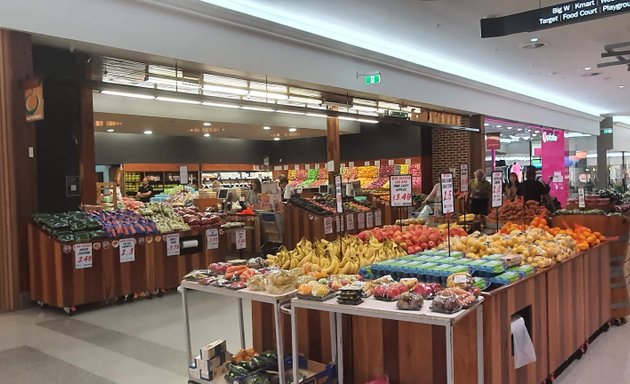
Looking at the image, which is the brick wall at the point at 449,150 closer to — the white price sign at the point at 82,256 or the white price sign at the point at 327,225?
the white price sign at the point at 327,225

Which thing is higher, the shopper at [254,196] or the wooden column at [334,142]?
the wooden column at [334,142]

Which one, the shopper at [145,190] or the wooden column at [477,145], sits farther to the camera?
the shopper at [145,190]

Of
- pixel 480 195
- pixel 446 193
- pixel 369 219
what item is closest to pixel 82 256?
pixel 446 193

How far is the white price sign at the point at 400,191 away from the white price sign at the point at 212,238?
3.55m

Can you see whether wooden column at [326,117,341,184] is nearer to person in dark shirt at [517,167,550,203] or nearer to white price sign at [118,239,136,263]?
person in dark shirt at [517,167,550,203]

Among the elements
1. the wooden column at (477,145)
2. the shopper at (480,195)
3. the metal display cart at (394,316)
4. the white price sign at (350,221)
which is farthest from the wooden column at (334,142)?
the metal display cart at (394,316)

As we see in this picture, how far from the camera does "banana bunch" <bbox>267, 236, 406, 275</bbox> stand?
3.90 m

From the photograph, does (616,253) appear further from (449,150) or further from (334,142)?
(449,150)

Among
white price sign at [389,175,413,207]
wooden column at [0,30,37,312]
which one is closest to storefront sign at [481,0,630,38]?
white price sign at [389,175,413,207]

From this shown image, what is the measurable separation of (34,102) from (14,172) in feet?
3.07

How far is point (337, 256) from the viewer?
418 centimetres

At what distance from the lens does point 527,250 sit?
3994 millimetres

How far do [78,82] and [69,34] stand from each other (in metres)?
0.65

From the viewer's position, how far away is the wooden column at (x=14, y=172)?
19.9 feet
